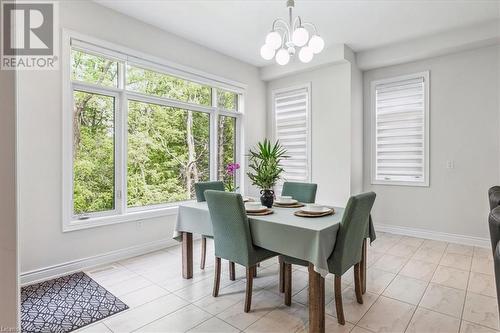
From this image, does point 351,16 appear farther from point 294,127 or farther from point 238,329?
point 238,329

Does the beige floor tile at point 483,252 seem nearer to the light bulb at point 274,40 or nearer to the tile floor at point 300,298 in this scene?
the tile floor at point 300,298

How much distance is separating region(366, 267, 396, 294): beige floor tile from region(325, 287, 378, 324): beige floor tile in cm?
14

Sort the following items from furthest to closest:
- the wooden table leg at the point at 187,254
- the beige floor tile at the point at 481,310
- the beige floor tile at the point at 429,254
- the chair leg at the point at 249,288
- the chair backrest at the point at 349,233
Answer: the beige floor tile at the point at 429,254, the wooden table leg at the point at 187,254, the chair leg at the point at 249,288, the beige floor tile at the point at 481,310, the chair backrest at the point at 349,233

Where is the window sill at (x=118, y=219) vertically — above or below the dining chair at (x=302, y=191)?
below

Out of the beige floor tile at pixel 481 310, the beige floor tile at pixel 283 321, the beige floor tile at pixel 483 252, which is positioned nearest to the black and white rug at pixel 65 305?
the beige floor tile at pixel 283 321

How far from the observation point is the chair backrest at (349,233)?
1.94 m

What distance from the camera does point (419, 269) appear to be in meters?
3.04

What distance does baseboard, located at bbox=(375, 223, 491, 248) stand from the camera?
381 cm

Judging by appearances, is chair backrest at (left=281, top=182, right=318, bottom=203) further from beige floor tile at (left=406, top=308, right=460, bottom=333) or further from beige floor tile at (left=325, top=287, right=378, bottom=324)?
beige floor tile at (left=406, top=308, right=460, bottom=333)

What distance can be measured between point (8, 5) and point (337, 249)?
2.11 meters

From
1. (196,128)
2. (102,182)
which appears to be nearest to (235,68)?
(196,128)

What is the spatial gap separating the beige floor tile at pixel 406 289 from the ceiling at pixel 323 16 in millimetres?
3024

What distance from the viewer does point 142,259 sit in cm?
339

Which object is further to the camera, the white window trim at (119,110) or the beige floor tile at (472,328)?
the white window trim at (119,110)
